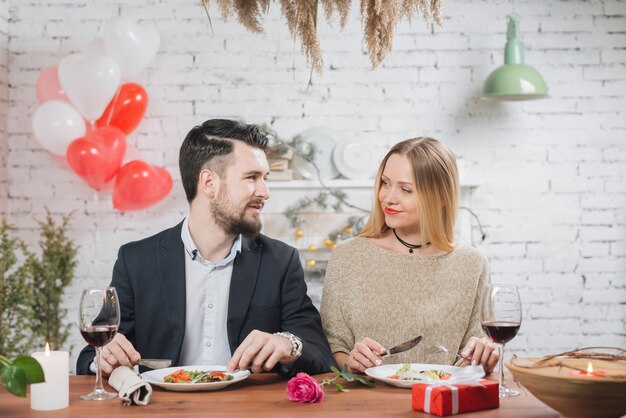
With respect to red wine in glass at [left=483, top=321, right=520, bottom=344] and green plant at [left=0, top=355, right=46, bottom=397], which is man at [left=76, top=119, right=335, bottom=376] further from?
green plant at [left=0, top=355, right=46, bottom=397]

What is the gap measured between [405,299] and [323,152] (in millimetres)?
1774

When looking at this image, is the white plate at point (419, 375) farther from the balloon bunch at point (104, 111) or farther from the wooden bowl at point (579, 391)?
the balloon bunch at point (104, 111)

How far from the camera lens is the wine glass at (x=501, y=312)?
141 centimetres

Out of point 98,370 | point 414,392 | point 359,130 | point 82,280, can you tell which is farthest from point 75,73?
point 414,392

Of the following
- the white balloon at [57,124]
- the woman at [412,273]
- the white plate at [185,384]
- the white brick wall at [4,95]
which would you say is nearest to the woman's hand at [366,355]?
the white plate at [185,384]

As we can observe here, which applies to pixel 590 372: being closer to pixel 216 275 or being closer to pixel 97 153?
pixel 216 275

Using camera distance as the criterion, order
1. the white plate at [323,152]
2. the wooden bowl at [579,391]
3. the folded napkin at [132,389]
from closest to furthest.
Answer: the wooden bowl at [579,391]
the folded napkin at [132,389]
the white plate at [323,152]

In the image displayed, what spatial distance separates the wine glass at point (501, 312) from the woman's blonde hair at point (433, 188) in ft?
2.69

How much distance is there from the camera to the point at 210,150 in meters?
2.20

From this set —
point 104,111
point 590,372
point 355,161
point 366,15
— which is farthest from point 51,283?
point 590,372

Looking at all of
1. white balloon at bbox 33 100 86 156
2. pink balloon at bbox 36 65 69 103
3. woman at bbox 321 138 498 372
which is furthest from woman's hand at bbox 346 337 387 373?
pink balloon at bbox 36 65 69 103

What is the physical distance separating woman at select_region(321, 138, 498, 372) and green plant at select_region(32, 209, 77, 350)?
198 cm

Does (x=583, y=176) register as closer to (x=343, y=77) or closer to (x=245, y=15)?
(x=343, y=77)

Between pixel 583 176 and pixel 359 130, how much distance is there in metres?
1.29
